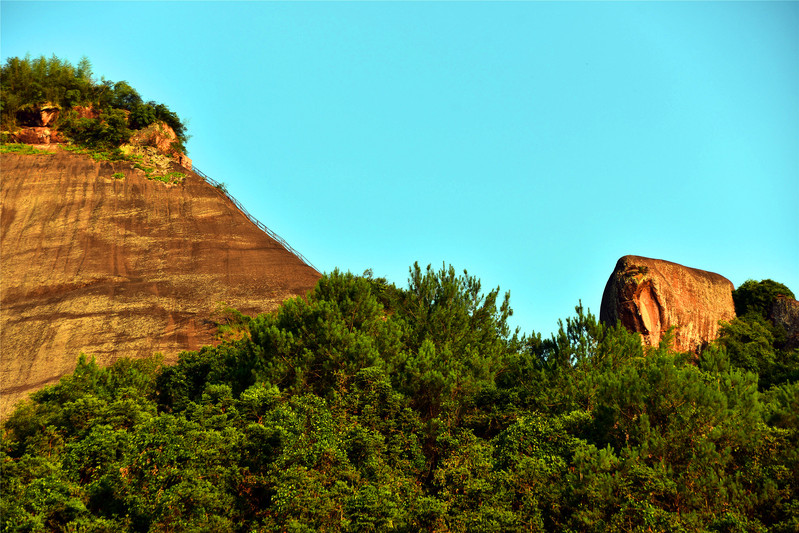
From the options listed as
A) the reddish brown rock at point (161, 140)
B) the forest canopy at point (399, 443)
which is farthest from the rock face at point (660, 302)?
the reddish brown rock at point (161, 140)

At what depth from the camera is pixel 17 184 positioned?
47.0m

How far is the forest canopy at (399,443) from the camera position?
18.0 meters

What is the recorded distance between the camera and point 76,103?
179 feet

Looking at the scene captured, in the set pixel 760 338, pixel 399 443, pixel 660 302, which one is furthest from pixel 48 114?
pixel 760 338

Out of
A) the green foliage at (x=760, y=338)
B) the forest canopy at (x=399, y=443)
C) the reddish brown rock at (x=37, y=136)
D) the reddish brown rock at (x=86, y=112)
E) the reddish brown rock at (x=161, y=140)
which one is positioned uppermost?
the reddish brown rock at (x=86, y=112)

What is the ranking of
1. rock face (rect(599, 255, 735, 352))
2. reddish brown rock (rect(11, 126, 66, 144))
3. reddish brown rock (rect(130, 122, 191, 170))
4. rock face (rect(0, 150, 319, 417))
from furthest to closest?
reddish brown rock (rect(130, 122, 191, 170)), reddish brown rock (rect(11, 126, 66, 144)), rock face (rect(0, 150, 319, 417)), rock face (rect(599, 255, 735, 352))

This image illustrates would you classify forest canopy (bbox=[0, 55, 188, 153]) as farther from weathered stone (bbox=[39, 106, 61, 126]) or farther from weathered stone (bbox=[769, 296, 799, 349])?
weathered stone (bbox=[769, 296, 799, 349])

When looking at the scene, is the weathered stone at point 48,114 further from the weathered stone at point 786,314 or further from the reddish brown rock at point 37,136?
the weathered stone at point 786,314

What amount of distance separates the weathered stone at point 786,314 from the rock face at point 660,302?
5922 mm

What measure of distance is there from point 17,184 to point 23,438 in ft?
91.2

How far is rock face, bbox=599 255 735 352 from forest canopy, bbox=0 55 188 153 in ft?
118

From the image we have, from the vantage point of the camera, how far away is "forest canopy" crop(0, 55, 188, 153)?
5181 centimetres

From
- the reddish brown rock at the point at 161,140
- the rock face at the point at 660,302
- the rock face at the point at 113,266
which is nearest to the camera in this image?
the rock face at the point at 660,302

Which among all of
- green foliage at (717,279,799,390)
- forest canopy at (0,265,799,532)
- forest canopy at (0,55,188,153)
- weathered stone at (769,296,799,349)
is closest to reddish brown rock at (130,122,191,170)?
forest canopy at (0,55,188,153)
